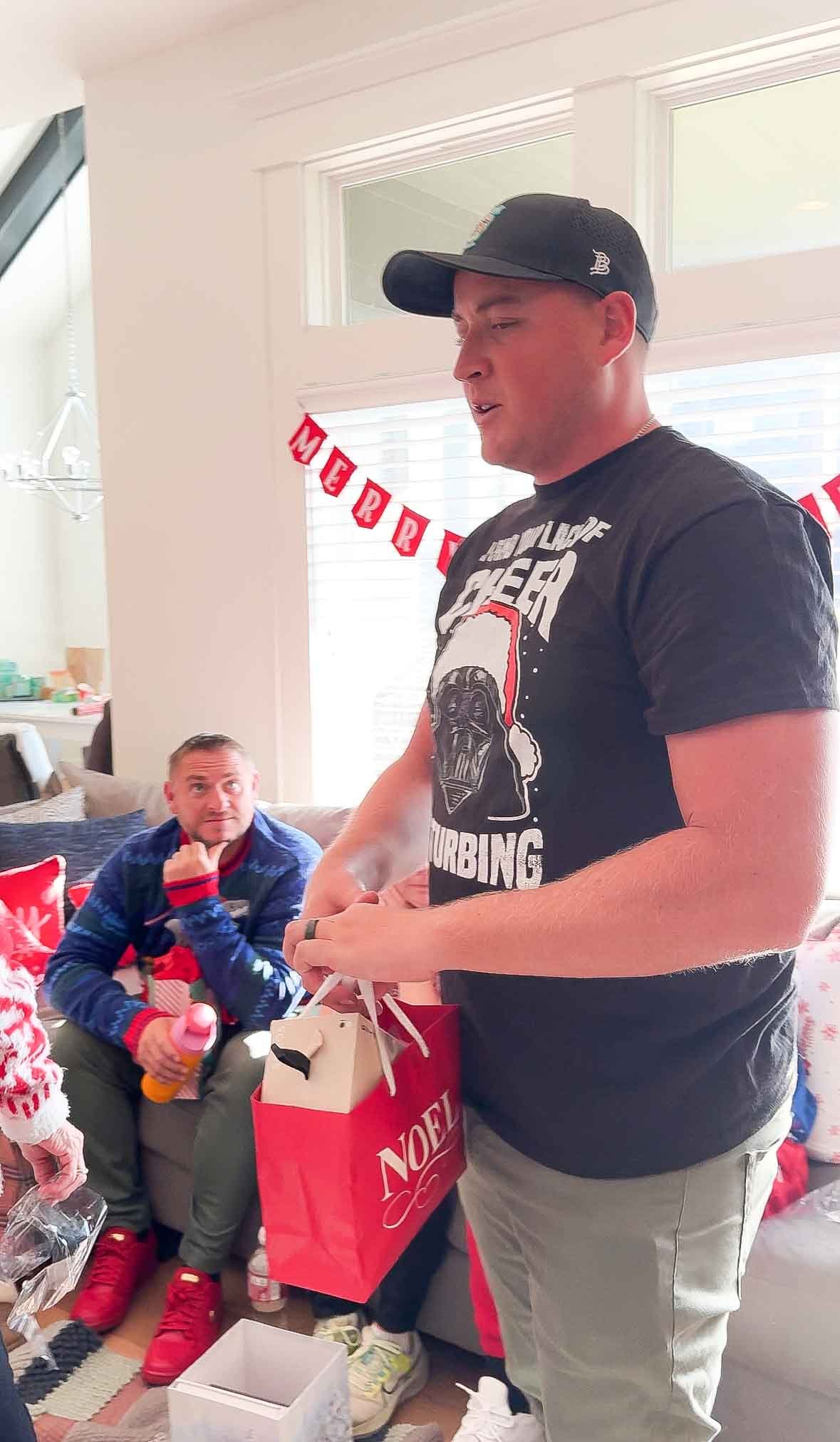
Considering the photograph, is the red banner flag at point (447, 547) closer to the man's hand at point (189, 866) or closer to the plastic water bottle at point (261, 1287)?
the man's hand at point (189, 866)

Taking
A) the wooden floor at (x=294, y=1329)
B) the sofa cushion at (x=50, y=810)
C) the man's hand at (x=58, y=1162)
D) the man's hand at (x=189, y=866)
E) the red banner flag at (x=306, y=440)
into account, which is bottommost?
the wooden floor at (x=294, y=1329)

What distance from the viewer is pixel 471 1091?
114cm

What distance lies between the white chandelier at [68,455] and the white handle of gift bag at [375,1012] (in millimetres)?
4153

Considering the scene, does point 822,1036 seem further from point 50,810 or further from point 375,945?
point 50,810

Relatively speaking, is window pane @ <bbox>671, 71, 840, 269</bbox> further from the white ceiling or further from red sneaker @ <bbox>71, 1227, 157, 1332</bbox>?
red sneaker @ <bbox>71, 1227, 157, 1332</bbox>

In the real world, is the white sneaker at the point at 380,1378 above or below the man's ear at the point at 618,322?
below

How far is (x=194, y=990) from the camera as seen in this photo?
2285mm

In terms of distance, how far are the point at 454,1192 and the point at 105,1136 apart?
0.78m

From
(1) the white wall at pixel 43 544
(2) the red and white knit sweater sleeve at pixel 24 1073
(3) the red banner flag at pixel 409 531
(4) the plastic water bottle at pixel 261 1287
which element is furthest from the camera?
(1) the white wall at pixel 43 544

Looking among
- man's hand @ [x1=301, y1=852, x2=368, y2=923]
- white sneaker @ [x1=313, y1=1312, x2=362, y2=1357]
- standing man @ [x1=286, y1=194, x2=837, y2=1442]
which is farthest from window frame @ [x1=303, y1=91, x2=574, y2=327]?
white sneaker @ [x1=313, y1=1312, x2=362, y2=1357]

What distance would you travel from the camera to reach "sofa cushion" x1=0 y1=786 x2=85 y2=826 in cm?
320

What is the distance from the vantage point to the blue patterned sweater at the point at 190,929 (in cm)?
220

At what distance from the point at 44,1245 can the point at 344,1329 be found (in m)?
0.61

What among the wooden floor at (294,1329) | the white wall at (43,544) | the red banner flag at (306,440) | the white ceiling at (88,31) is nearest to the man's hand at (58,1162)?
the wooden floor at (294,1329)
